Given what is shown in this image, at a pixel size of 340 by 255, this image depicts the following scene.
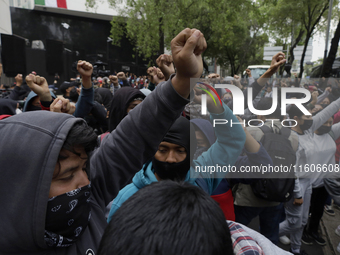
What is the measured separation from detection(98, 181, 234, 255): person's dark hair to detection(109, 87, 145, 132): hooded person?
6.23ft

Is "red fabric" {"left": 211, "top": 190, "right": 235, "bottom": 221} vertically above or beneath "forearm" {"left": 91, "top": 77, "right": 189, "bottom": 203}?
beneath

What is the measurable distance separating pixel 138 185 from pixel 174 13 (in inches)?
487

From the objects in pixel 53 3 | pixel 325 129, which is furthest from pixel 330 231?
pixel 53 3

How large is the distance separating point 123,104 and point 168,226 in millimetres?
2063

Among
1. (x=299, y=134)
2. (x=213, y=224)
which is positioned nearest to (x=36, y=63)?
(x=299, y=134)

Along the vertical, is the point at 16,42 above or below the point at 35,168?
above

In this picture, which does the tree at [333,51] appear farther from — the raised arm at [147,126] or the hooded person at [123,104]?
the raised arm at [147,126]

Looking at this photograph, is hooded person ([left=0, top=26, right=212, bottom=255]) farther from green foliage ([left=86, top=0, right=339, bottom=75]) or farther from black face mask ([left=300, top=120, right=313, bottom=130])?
green foliage ([left=86, top=0, right=339, bottom=75])

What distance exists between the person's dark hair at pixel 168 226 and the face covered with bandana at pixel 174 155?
2.93ft

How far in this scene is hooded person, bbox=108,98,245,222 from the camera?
1.55m

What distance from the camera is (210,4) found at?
1405 cm

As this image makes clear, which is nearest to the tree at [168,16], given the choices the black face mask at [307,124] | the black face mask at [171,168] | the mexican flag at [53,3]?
the black face mask at [307,124]

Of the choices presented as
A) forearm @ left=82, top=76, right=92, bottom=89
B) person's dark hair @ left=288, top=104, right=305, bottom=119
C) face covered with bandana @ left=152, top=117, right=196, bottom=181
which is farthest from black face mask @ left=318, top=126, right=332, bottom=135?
forearm @ left=82, top=76, right=92, bottom=89

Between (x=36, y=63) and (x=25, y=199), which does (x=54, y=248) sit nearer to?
(x=25, y=199)
